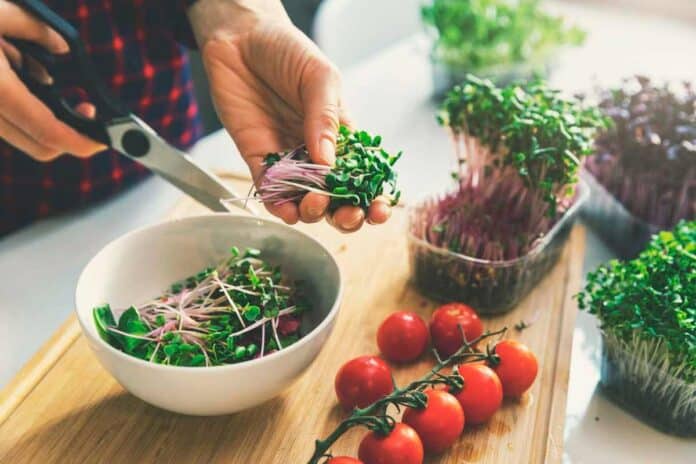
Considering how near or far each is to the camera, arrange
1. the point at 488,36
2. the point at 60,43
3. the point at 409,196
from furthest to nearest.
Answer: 1. the point at 488,36
2. the point at 409,196
3. the point at 60,43

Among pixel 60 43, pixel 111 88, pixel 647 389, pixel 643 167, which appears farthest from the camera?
pixel 111 88

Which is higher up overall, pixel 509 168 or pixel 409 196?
pixel 509 168

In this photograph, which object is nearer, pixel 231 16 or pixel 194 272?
pixel 194 272

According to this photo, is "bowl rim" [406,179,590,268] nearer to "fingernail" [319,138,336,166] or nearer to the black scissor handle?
"fingernail" [319,138,336,166]

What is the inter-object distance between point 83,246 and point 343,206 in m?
0.74

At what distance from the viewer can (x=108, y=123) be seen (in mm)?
1283

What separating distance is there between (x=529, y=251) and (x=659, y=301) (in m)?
0.27

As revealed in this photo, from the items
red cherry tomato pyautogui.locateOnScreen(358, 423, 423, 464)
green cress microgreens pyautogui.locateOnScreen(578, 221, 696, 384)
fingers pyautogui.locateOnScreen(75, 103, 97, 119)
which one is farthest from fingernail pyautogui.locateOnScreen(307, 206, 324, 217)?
fingers pyautogui.locateOnScreen(75, 103, 97, 119)

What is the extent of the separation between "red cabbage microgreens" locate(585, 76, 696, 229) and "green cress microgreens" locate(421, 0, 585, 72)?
500mm

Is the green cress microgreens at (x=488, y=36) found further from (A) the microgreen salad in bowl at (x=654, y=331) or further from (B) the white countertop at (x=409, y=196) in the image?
(A) the microgreen salad in bowl at (x=654, y=331)

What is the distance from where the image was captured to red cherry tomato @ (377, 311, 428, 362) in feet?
3.96

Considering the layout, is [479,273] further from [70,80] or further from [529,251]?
[70,80]

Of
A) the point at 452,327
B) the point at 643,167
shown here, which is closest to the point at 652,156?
the point at 643,167

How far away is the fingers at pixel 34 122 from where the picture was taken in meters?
1.21
